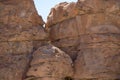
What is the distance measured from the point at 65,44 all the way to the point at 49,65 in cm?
264

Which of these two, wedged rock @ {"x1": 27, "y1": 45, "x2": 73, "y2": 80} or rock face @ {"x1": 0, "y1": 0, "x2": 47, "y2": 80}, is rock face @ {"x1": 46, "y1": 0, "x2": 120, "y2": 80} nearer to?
wedged rock @ {"x1": 27, "y1": 45, "x2": 73, "y2": 80}

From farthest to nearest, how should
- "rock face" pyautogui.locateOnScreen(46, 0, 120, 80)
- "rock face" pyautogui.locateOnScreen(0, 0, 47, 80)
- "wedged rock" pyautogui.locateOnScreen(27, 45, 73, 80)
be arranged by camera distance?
"rock face" pyautogui.locateOnScreen(46, 0, 120, 80), "rock face" pyautogui.locateOnScreen(0, 0, 47, 80), "wedged rock" pyautogui.locateOnScreen(27, 45, 73, 80)

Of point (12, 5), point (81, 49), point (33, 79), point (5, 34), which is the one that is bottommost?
point (33, 79)

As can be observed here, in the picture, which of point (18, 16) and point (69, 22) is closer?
point (18, 16)

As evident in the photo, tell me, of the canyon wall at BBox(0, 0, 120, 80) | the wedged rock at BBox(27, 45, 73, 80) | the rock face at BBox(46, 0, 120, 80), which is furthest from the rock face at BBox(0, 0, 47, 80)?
the rock face at BBox(46, 0, 120, 80)

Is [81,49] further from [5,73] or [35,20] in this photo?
[5,73]

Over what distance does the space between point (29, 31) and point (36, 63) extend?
1994 mm

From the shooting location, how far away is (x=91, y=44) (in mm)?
18391

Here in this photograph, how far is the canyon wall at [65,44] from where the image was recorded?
17.4m

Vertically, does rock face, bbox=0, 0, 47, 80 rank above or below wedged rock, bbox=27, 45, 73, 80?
above

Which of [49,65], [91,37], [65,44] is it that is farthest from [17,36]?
[91,37]

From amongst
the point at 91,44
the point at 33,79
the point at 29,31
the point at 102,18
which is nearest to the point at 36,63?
the point at 33,79

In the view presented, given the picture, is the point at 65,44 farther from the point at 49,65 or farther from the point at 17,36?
the point at 17,36

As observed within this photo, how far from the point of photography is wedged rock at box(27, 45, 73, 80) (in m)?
17.2
